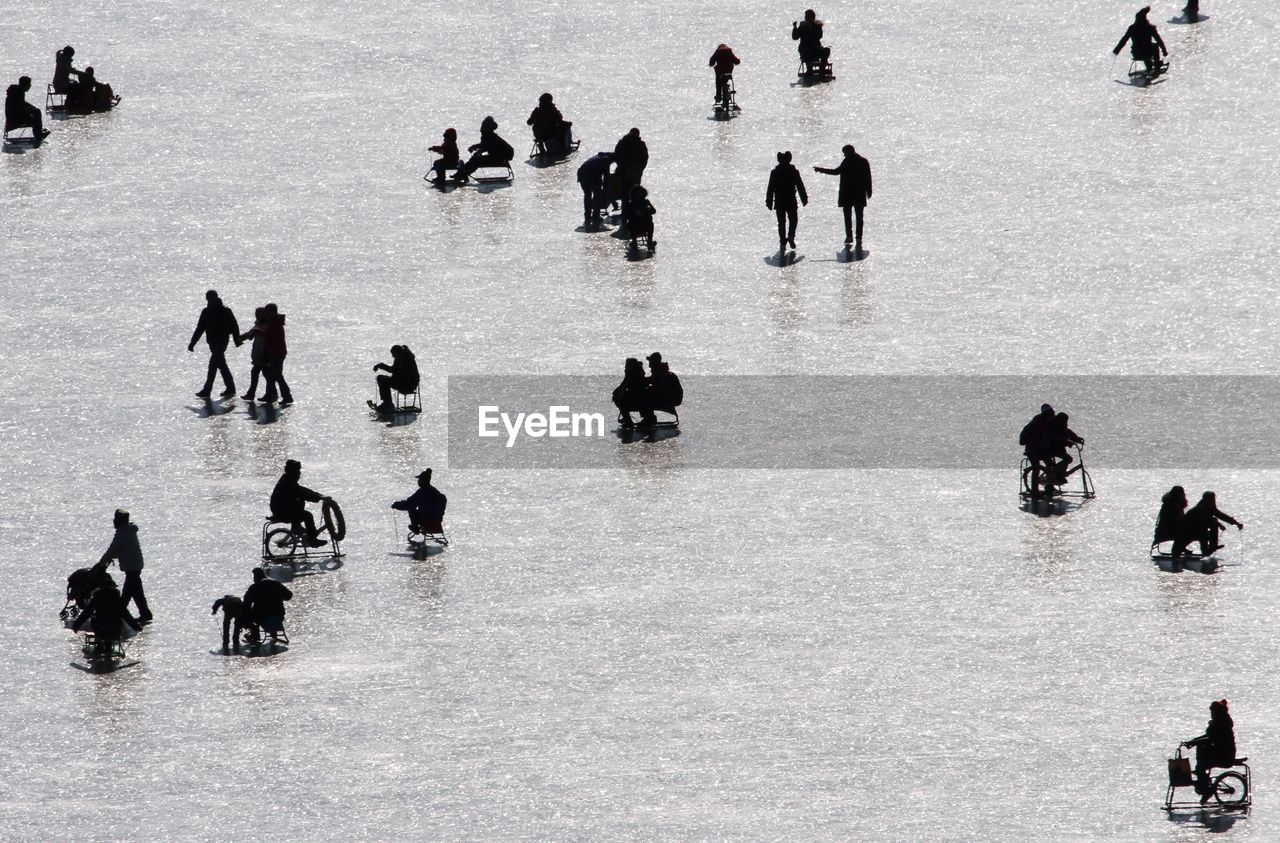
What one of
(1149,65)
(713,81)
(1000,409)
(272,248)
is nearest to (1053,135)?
(1149,65)

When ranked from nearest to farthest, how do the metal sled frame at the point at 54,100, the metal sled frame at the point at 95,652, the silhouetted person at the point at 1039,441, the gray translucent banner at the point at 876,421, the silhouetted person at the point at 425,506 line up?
the metal sled frame at the point at 95,652, the silhouetted person at the point at 425,506, the silhouetted person at the point at 1039,441, the gray translucent banner at the point at 876,421, the metal sled frame at the point at 54,100

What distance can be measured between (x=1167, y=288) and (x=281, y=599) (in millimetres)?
13788

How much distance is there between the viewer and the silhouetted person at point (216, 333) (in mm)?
28500

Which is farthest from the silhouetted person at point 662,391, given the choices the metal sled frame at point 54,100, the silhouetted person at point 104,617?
the metal sled frame at point 54,100

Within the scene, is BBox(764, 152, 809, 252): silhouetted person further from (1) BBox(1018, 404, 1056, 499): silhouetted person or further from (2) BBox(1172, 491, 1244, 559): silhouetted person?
(2) BBox(1172, 491, 1244, 559): silhouetted person

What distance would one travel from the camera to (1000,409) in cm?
2820

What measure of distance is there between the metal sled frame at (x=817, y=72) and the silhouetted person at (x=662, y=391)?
463 inches

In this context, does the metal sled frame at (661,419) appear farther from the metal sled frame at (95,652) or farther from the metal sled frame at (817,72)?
the metal sled frame at (817,72)

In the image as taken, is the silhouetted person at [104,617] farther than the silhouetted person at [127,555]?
No

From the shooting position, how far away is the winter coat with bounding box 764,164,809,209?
32000mm

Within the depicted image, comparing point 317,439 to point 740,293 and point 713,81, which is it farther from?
point 713,81

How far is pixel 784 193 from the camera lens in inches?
1267

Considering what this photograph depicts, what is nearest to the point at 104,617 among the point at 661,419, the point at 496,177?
the point at 661,419

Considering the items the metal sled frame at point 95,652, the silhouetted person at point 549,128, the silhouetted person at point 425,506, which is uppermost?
the silhouetted person at point 549,128
